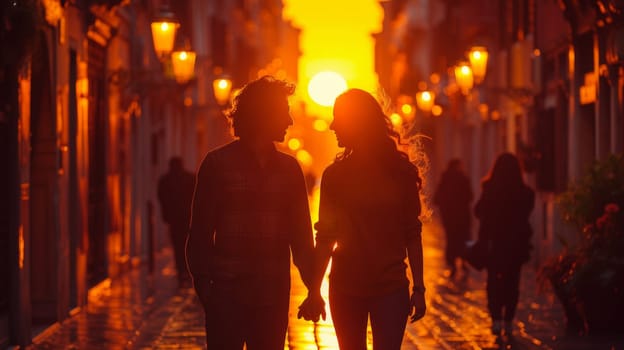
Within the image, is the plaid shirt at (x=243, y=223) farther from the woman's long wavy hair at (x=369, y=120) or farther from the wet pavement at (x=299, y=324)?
the wet pavement at (x=299, y=324)

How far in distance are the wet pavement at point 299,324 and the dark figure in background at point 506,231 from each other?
0.29 m

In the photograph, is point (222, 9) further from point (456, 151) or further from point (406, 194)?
point (406, 194)

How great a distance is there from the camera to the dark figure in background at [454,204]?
946 inches

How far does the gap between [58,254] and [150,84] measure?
8.45m

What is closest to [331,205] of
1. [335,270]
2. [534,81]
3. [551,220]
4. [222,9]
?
[335,270]

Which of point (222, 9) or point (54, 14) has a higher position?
point (222, 9)

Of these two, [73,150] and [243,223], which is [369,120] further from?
[73,150]

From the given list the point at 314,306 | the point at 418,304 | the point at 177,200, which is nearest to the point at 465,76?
the point at 177,200

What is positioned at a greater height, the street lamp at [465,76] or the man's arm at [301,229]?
the street lamp at [465,76]

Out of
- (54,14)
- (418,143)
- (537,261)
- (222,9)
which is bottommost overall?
(537,261)

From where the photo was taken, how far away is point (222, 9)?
5128 centimetres

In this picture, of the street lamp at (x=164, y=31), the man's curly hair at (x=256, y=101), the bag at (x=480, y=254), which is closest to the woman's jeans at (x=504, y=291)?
the bag at (x=480, y=254)

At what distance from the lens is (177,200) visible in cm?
2166

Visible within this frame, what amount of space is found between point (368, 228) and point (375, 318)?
44 centimetres
